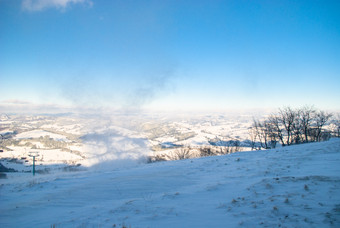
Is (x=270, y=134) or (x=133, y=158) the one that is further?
(x=133, y=158)

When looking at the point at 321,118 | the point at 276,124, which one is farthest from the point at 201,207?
the point at 321,118

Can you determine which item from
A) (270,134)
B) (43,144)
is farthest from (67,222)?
(43,144)

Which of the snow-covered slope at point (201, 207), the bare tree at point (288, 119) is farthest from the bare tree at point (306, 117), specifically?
the snow-covered slope at point (201, 207)

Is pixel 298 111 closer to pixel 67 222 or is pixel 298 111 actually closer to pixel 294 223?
pixel 294 223

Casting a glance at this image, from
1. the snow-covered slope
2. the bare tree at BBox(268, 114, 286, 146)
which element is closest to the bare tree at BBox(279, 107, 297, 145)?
the bare tree at BBox(268, 114, 286, 146)

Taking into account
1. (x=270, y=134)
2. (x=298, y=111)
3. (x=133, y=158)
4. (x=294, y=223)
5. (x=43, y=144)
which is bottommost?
(x=43, y=144)

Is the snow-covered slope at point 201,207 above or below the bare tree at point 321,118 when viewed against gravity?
below

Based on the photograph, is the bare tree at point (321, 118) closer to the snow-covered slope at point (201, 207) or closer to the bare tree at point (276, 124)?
the bare tree at point (276, 124)

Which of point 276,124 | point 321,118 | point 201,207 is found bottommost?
point 201,207

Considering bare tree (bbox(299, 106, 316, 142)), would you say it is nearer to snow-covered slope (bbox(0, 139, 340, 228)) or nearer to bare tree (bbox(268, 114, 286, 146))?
bare tree (bbox(268, 114, 286, 146))

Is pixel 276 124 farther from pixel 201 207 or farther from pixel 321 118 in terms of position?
pixel 201 207

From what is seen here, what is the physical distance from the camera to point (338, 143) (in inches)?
497

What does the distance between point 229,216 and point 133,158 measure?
64.1 m

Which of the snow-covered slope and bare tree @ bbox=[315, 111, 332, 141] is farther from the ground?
bare tree @ bbox=[315, 111, 332, 141]
